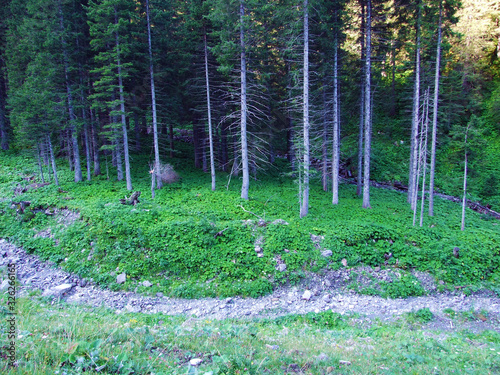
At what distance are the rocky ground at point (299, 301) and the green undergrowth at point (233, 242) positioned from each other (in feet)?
1.22

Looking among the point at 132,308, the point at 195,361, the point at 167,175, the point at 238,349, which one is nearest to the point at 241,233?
the point at 132,308

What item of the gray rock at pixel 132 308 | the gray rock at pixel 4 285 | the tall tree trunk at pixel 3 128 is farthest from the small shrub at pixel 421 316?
the tall tree trunk at pixel 3 128

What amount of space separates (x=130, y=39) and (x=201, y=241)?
15326 mm

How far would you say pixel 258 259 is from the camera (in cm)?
1101

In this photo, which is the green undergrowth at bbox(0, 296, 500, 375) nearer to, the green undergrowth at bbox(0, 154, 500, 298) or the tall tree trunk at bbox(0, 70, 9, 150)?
the green undergrowth at bbox(0, 154, 500, 298)

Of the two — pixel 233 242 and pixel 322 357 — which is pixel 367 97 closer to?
pixel 233 242

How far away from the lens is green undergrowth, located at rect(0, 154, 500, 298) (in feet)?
34.4

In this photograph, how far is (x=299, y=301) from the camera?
31.8ft

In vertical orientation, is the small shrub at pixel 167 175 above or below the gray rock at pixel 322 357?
above

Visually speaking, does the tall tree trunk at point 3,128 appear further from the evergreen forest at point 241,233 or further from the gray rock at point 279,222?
the gray rock at point 279,222

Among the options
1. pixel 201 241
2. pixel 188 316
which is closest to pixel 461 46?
pixel 201 241

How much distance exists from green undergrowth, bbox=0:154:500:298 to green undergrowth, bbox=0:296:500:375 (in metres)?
2.40

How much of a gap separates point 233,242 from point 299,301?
3727mm

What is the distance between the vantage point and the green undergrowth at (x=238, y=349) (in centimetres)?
398
